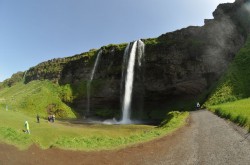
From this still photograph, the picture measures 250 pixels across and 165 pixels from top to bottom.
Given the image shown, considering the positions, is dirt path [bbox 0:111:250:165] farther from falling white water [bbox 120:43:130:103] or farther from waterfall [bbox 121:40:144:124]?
falling white water [bbox 120:43:130:103]

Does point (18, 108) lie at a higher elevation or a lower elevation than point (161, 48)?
lower

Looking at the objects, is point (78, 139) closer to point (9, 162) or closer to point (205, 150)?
point (9, 162)

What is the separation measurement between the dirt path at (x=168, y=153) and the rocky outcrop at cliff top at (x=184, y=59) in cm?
4266

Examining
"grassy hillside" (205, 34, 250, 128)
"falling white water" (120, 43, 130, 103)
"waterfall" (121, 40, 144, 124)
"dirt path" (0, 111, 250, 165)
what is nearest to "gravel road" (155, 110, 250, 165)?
"dirt path" (0, 111, 250, 165)

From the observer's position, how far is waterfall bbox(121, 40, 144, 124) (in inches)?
2827

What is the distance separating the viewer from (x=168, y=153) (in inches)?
885

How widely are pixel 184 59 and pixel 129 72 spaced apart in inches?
518

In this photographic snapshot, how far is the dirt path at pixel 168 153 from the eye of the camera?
63.7ft

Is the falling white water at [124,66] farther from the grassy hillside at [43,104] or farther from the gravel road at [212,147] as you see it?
the gravel road at [212,147]

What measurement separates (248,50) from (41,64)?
71.0m

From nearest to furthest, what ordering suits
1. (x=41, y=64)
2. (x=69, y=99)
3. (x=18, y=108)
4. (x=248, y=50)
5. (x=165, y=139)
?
(x=165, y=139), (x=248, y=50), (x=18, y=108), (x=69, y=99), (x=41, y=64)

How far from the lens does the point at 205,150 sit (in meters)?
21.2

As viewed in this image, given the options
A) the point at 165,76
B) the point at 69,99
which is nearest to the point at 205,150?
the point at 165,76

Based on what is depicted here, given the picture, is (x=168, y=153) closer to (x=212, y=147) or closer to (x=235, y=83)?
(x=212, y=147)
